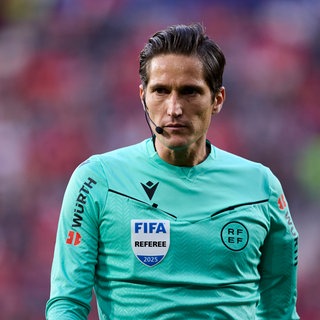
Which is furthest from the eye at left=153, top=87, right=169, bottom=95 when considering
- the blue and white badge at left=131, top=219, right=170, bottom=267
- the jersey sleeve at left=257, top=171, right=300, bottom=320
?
the jersey sleeve at left=257, top=171, right=300, bottom=320

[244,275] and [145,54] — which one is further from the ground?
[145,54]

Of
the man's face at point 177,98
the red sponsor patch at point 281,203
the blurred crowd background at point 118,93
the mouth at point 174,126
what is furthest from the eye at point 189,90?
the blurred crowd background at point 118,93

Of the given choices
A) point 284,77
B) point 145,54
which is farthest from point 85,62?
point 145,54

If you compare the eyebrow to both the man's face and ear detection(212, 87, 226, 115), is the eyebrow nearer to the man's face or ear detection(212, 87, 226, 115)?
the man's face

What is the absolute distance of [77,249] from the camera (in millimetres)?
2961

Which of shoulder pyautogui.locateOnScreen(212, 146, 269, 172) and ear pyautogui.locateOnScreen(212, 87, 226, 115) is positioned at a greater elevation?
ear pyautogui.locateOnScreen(212, 87, 226, 115)

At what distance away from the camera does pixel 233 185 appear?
128 inches

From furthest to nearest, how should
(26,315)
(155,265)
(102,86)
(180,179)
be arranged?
(102,86), (26,315), (180,179), (155,265)

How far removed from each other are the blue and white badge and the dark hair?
1.75ft

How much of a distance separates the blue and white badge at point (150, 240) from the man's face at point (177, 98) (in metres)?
0.30

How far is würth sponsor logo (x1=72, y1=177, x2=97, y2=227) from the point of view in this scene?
300 cm

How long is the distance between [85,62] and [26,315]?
2.39 metres

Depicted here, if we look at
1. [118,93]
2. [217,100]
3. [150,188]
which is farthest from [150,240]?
[118,93]

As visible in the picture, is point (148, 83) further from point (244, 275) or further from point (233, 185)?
point (244, 275)
